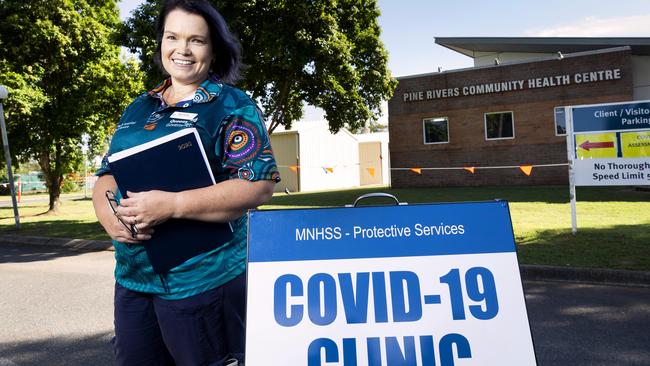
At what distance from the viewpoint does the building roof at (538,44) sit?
66.0ft

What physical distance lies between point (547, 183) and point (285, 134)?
54.7 feet

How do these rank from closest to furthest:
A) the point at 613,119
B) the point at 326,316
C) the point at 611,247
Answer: the point at 326,316 → the point at 611,247 → the point at 613,119

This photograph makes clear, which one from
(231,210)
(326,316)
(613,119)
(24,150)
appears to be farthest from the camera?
(24,150)

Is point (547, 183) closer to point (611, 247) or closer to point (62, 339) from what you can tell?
point (611, 247)

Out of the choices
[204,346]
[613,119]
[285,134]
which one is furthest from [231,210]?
[285,134]

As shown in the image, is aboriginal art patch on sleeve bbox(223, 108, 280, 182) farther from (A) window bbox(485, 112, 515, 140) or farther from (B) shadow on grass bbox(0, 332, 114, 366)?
(A) window bbox(485, 112, 515, 140)

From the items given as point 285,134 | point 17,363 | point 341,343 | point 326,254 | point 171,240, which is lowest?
point 17,363

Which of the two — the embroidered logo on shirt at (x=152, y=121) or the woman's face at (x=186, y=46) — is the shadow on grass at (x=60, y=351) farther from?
the woman's face at (x=186, y=46)

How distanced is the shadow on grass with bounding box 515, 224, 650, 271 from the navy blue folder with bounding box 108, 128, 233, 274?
229 inches

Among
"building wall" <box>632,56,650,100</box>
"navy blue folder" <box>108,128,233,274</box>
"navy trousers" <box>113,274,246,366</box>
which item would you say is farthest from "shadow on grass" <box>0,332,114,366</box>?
"building wall" <box>632,56,650,100</box>

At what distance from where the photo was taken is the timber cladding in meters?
20.4

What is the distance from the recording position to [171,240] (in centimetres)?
150

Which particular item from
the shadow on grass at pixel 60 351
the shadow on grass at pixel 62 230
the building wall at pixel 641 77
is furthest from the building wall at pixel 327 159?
the shadow on grass at pixel 60 351

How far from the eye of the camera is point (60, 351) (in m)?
3.96
